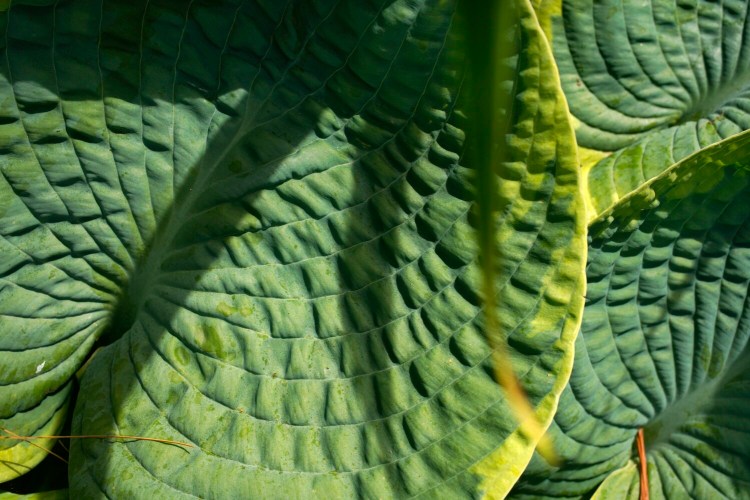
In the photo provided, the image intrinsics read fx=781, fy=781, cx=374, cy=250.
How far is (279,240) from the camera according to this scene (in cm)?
67

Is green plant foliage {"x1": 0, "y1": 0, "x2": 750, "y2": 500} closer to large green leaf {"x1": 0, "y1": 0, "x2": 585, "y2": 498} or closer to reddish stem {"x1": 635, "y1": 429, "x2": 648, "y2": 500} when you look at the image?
large green leaf {"x1": 0, "y1": 0, "x2": 585, "y2": 498}

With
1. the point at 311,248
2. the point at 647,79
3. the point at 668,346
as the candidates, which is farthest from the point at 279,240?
the point at 647,79

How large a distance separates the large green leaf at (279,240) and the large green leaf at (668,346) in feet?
0.61

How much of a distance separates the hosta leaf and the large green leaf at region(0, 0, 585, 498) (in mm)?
330

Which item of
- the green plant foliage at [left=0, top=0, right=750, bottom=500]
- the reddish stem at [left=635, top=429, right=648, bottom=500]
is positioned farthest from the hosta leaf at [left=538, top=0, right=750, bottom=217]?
the reddish stem at [left=635, top=429, right=648, bottom=500]

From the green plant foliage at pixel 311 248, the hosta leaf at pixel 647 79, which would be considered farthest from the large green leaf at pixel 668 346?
the hosta leaf at pixel 647 79

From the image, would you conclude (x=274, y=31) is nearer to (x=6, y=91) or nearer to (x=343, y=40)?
(x=343, y=40)

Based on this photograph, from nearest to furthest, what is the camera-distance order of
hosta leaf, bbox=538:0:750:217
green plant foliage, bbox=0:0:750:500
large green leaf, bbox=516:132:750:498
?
green plant foliage, bbox=0:0:750:500 < large green leaf, bbox=516:132:750:498 < hosta leaf, bbox=538:0:750:217

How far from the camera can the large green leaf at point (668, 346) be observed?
74cm

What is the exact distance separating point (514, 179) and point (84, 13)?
0.35 metres

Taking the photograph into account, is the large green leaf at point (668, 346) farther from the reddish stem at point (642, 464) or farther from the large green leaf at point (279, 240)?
the large green leaf at point (279, 240)

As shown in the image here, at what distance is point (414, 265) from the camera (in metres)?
0.63

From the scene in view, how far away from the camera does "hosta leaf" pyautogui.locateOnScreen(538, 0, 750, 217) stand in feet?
2.97

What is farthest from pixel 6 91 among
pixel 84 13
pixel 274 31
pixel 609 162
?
pixel 609 162
